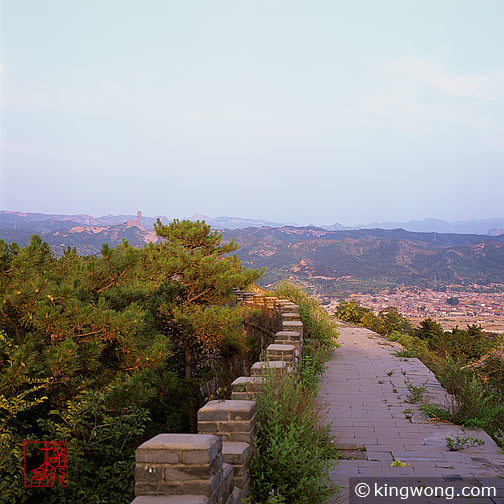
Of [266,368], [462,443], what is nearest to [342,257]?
[462,443]

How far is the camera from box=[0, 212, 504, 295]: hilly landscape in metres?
46.8

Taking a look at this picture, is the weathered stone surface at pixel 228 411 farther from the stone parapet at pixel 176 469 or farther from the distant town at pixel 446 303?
the distant town at pixel 446 303

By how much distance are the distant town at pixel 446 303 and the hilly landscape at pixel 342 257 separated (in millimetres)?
2932

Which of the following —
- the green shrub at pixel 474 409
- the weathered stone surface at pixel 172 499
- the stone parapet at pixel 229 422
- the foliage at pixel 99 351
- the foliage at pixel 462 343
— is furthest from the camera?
the foliage at pixel 462 343

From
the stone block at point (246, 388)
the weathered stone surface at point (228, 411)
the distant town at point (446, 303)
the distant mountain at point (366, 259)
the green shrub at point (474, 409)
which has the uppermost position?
the weathered stone surface at point (228, 411)

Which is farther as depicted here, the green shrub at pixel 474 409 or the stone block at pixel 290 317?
the stone block at pixel 290 317

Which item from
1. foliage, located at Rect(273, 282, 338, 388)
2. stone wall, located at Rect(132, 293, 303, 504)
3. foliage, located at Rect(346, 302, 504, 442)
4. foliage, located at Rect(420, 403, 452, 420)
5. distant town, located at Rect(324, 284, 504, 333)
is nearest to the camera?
stone wall, located at Rect(132, 293, 303, 504)

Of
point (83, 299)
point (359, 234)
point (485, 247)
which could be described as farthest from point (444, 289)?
point (83, 299)

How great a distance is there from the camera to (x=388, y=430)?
6102 millimetres

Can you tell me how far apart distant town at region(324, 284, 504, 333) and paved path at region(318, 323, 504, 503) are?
12540mm

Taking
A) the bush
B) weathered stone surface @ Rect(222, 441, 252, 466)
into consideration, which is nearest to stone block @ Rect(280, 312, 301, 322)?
the bush

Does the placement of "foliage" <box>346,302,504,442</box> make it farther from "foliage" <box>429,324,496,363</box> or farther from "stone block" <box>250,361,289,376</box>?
"stone block" <box>250,361,289,376</box>

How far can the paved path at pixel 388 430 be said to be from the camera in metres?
4.81

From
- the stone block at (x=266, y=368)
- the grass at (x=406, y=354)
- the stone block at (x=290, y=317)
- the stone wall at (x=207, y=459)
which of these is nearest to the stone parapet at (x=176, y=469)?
the stone wall at (x=207, y=459)
